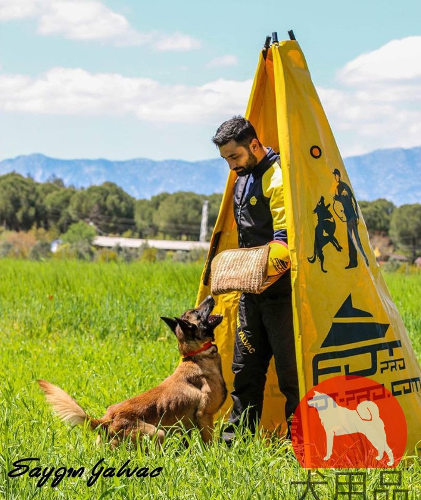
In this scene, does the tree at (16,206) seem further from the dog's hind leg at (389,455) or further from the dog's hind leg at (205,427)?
the dog's hind leg at (389,455)

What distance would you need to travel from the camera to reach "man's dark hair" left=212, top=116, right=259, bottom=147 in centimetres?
526

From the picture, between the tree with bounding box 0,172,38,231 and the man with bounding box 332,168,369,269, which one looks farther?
the tree with bounding box 0,172,38,231

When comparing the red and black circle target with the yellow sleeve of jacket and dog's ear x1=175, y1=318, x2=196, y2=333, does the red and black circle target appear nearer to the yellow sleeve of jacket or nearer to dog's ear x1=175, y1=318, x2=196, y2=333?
the yellow sleeve of jacket

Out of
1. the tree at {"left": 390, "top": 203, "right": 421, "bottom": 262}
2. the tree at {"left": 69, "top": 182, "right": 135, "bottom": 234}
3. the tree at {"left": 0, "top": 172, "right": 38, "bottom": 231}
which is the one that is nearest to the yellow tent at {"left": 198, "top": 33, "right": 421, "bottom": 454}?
the tree at {"left": 390, "top": 203, "right": 421, "bottom": 262}

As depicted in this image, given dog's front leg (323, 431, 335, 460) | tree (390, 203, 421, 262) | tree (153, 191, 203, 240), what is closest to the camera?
dog's front leg (323, 431, 335, 460)

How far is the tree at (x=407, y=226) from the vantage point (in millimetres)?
72000

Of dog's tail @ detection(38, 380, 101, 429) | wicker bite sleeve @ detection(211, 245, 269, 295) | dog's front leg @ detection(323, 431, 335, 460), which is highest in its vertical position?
wicker bite sleeve @ detection(211, 245, 269, 295)

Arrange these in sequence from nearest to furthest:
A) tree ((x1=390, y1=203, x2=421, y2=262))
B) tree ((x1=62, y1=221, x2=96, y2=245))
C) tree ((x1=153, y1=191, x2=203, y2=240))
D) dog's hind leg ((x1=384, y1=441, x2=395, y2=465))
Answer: dog's hind leg ((x1=384, y1=441, x2=395, y2=465)) < tree ((x1=62, y1=221, x2=96, y2=245)) < tree ((x1=390, y1=203, x2=421, y2=262)) < tree ((x1=153, y1=191, x2=203, y2=240))

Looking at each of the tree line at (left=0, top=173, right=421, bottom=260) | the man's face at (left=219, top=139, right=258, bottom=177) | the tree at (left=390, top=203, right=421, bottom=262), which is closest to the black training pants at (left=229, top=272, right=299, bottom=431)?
the man's face at (left=219, top=139, right=258, bottom=177)

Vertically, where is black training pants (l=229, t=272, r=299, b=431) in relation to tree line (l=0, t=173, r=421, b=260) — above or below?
below

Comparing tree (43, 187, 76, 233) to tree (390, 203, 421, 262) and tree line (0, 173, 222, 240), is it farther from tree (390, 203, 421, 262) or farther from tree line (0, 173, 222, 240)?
tree (390, 203, 421, 262)

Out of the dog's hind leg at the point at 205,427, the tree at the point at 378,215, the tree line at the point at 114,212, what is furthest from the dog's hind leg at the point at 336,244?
the tree line at the point at 114,212

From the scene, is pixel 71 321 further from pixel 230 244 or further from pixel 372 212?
pixel 372 212

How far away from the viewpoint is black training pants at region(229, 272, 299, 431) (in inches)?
213
